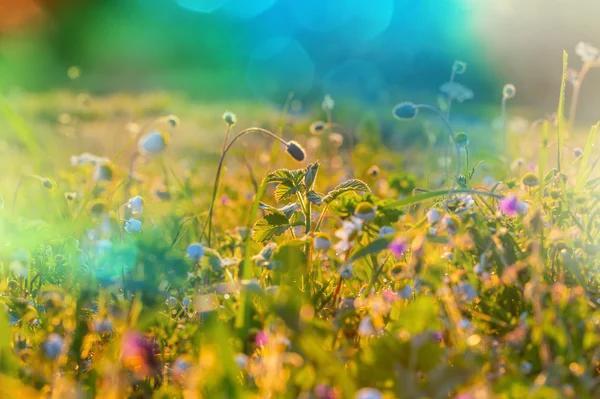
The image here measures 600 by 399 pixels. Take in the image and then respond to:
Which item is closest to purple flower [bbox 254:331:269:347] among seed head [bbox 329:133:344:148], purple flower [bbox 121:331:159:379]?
purple flower [bbox 121:331:159:379]

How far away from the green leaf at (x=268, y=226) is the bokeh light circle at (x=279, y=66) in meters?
13.0

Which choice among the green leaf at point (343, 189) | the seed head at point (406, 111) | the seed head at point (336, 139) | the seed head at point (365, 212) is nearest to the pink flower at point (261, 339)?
the seed head at point (365, 212)

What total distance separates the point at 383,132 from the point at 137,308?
6605 mm

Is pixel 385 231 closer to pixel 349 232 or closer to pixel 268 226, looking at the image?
pixel 349 232

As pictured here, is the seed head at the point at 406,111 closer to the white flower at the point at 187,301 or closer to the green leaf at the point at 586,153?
the green leaf at the point at 586,153

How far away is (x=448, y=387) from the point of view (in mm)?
1093

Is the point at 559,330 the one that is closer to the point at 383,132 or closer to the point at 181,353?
the point at 181,353

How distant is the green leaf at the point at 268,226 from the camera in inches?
72.9

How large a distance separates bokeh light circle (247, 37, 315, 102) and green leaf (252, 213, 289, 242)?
13.0 metres

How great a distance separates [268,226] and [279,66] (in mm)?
17183

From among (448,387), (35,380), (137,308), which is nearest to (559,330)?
(448,387)

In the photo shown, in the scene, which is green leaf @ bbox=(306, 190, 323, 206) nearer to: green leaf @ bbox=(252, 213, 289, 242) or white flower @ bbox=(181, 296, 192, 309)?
green leaf @ bbox=(252, 213, 289, 242)

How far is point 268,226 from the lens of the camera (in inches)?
73.5

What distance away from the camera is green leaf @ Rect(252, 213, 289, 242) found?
1.85 meters
